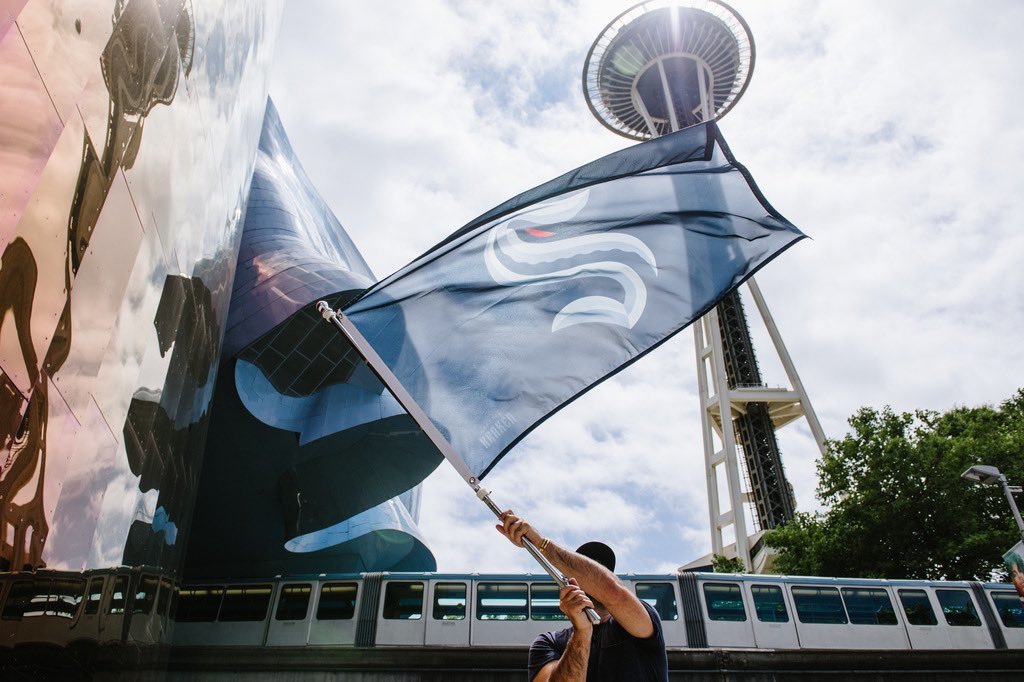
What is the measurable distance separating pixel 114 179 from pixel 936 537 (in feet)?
84.8

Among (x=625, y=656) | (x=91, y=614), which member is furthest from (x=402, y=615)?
(x=625, y=656)

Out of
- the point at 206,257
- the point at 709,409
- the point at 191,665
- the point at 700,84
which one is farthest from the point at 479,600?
the point at 700,84

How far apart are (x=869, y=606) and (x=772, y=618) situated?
2.59 metres

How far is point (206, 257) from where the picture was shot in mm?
8469

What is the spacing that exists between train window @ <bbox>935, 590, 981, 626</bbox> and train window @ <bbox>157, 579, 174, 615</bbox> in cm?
1856

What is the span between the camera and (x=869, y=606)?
1811cm

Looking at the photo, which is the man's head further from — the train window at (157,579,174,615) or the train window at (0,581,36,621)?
the train window at (157,579,174,615)

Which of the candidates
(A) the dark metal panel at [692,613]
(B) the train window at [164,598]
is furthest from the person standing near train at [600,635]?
(A) the dark metal panel at [692,613]

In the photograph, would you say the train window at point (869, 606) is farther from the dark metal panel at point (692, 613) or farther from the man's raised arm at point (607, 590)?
the man's raised arm at point (607, 590)

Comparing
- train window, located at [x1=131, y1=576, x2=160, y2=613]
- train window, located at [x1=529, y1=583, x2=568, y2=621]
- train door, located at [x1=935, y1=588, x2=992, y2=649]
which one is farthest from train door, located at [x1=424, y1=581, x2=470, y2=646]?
train door, located at [x1=935, y1=588, x2=992, y2=649]

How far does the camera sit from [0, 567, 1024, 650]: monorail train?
1758 centimetres

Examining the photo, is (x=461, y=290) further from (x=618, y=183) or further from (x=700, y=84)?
(x=700, y=84)

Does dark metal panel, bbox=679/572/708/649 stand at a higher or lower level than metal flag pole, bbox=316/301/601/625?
higher

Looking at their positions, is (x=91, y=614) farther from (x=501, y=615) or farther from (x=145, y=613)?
(x=501, y=615)
